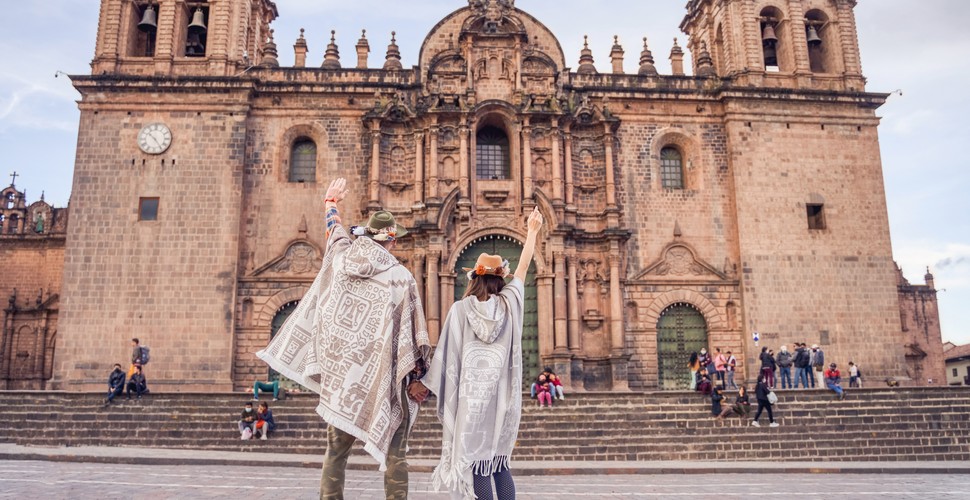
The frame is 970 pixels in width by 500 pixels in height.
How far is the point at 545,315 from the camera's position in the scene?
23078mm

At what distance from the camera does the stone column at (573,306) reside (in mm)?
22875

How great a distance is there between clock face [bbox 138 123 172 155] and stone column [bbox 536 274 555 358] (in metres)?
12.2

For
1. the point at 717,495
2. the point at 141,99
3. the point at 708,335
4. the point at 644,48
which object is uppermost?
the point at 644,48

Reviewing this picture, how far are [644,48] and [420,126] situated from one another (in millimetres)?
8400

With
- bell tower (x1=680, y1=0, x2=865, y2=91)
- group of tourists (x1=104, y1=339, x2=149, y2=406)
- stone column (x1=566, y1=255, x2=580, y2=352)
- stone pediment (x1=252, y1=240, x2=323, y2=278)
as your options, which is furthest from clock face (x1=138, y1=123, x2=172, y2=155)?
bell tower (x1=680, y1=0, x2=865, y2=91)

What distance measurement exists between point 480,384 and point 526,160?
19558 mm

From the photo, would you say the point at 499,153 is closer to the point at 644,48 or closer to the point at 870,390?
the point at 644,48

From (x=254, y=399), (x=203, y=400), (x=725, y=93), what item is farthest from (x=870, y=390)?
(x=203, y=400)

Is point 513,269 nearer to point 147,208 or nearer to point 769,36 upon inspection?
point 147,208

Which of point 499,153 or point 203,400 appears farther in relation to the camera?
point 499,153

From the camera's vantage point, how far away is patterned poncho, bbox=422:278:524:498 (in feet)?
15.9

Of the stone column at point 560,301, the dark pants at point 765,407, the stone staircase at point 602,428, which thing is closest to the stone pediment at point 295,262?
the stone staircase at point 602,428

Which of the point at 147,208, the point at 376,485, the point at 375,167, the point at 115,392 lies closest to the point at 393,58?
the point at 375,167

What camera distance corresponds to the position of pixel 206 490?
7.64m
